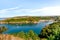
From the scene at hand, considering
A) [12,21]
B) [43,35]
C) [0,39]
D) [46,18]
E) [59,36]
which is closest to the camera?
[0,39]

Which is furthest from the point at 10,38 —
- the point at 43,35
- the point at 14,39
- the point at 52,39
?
the point at 43,35

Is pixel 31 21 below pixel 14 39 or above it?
below

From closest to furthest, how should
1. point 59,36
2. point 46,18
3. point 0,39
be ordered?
point 0,39
point 59,36
point 46,18

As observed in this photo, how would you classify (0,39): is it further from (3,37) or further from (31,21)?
(31,21)

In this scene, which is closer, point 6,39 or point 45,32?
point 6,39

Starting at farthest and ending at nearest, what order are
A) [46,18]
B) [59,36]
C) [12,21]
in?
[46,18] → [12,21] → [59,36]

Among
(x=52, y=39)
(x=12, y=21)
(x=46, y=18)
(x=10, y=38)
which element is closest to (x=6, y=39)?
(x=10, y=38)

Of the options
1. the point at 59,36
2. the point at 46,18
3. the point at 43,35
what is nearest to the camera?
the point at 59,36

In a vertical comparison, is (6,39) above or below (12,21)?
above

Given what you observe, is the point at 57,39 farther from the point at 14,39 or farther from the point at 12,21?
the point at 12,21
